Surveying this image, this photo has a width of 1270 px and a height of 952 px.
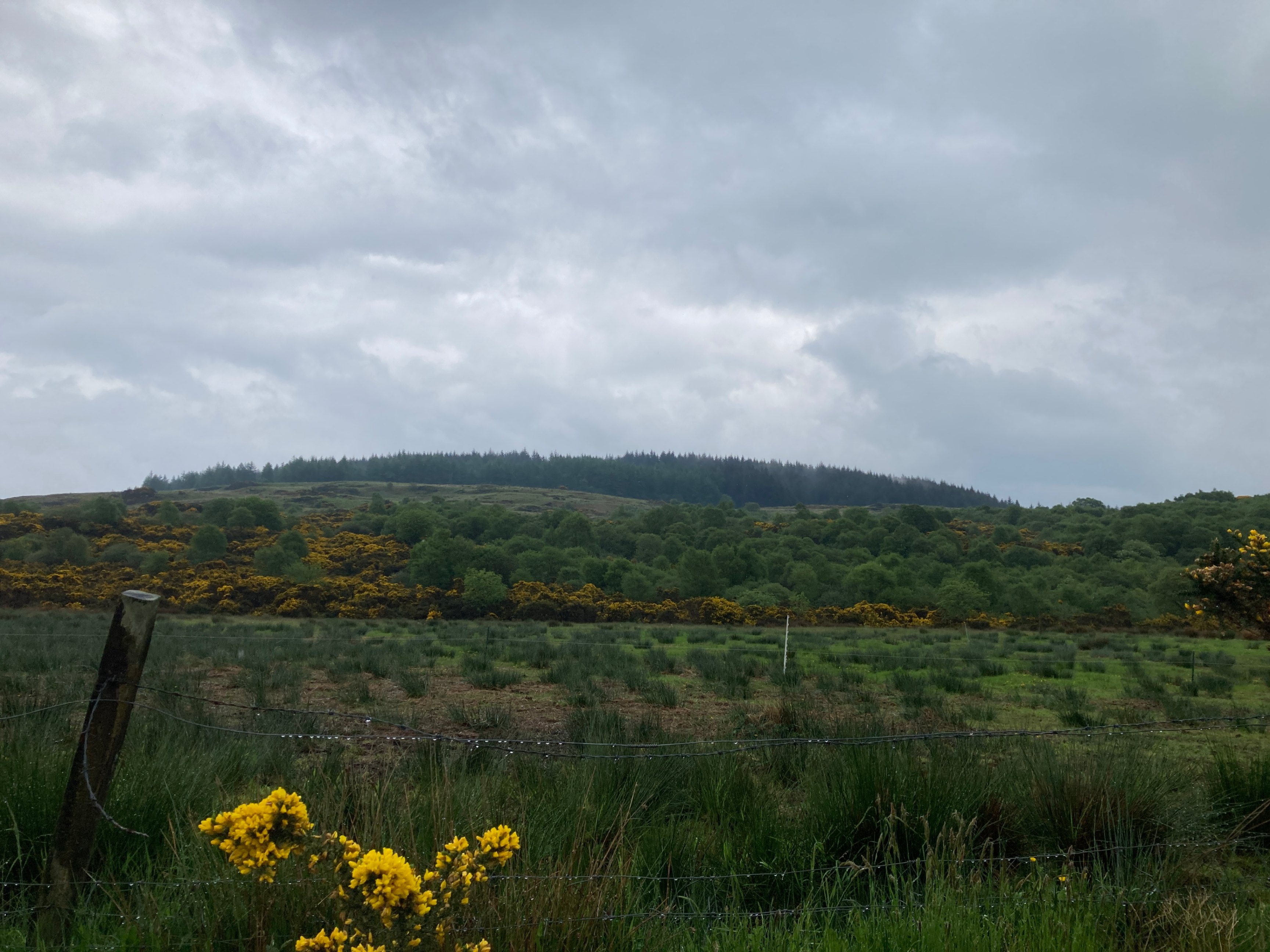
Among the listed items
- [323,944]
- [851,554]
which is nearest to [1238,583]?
[323,944]

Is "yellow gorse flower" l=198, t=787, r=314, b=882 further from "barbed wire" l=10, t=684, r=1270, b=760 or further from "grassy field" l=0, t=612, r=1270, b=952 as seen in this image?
"barbed wire" l=10, t=684, r=1270, b=760

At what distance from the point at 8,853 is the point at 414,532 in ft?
199

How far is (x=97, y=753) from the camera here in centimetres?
364

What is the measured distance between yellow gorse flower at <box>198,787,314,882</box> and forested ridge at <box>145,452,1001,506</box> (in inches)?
6178

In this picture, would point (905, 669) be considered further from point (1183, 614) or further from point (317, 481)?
point (317, 481)

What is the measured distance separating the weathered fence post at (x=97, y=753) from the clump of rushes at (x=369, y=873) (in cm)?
117

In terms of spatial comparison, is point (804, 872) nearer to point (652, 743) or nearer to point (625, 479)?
point (652, 743)

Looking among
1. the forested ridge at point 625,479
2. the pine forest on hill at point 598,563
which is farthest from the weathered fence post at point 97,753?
the forested ridge at point 625,479

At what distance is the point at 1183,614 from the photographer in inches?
1692

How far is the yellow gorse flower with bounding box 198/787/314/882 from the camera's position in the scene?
8.93 feet

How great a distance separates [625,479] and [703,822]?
172 metres

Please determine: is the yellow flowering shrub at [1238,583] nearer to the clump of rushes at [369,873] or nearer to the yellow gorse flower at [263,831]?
the clump of rushes at [369,873]

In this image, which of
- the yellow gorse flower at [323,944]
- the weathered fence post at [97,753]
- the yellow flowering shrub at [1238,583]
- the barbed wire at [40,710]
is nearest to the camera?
the yellow gorse flower at [323,944]

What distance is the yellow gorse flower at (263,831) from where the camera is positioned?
2723mm
